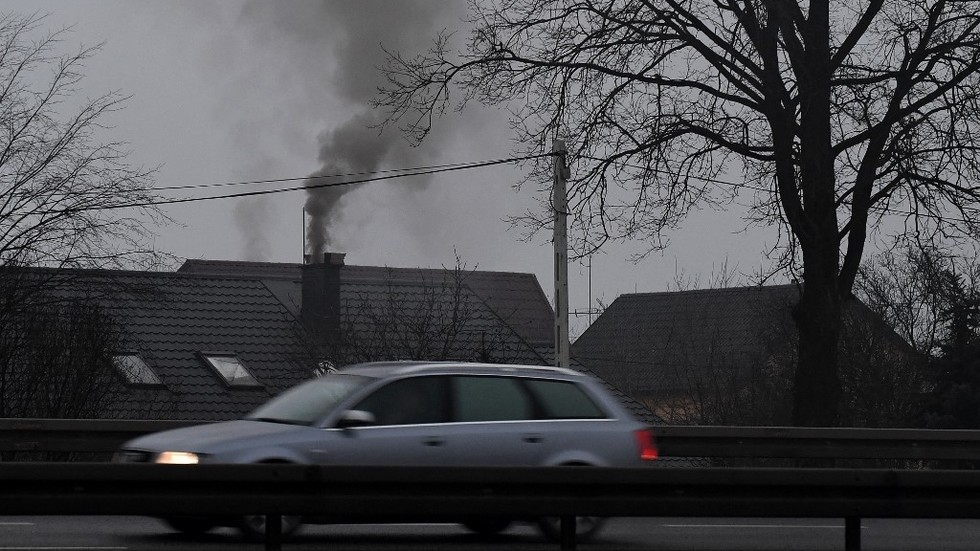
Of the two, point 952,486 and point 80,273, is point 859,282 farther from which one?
point 952,486

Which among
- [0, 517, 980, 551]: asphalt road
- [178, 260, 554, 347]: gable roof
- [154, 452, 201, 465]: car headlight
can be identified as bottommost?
[0, 517, 980, 551]: asphalt road

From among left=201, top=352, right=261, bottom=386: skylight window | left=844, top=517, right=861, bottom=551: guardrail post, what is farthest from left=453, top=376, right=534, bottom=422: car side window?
left=201, top=352, right=261, bottom=386: skylight window

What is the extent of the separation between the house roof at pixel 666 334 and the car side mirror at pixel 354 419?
168 feet

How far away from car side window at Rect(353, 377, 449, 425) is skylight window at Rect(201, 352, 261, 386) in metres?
23.4

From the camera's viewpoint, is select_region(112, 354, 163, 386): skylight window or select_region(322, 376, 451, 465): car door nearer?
select_region(322, 376, 451, 465): car door

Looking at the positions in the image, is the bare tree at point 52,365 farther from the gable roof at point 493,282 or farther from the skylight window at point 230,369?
the gable roof at point 493,282

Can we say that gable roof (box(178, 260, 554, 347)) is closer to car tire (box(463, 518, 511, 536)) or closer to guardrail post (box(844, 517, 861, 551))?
car tire (box(463, 518, 511, 536))

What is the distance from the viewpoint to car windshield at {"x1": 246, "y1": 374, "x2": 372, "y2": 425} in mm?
10625

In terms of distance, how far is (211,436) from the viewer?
10.3 metres

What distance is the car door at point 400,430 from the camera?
10336 mm

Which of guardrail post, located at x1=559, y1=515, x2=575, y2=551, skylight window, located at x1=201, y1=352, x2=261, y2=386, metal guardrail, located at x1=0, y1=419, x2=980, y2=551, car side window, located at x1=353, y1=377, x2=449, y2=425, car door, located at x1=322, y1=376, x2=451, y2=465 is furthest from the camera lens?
skylight window, located at x1=201, y1=352, x2=261, y2=386

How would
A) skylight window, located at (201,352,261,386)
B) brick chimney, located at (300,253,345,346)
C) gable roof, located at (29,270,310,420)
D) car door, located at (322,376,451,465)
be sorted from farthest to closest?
brick chimney, located at (300,253,345,346) → skylight window, located at (201,352,261,386) → gable roof, located at (29,270,310,420) → car door, located at (322,376,451,465)

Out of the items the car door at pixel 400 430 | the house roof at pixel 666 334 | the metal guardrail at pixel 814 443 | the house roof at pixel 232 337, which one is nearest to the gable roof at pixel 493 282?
the house roof at pixel 666 334

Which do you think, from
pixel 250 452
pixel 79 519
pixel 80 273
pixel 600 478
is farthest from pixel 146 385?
pixel 600 478
